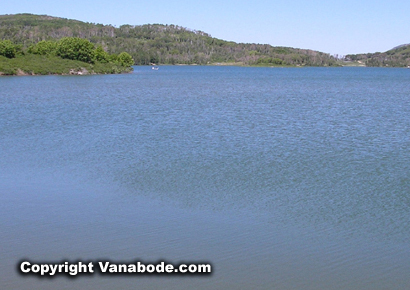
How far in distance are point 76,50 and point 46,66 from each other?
42.7ft

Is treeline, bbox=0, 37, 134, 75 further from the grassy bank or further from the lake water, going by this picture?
the lake water

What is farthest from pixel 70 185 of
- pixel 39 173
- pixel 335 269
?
pixel 335 269

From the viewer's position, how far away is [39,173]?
18281 mm

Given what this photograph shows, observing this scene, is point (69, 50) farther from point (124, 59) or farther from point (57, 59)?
point (124, 59)

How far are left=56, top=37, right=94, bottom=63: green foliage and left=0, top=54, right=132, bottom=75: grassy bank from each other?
253 centimetres

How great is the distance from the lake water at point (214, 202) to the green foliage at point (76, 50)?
80962 millimetres

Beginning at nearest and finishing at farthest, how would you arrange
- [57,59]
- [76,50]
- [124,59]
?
[57,59] → [76,50] → [124,59]

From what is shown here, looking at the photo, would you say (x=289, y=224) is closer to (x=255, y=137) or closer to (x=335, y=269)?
(x=335, y=269)

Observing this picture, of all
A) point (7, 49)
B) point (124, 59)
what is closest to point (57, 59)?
point (7, 49)

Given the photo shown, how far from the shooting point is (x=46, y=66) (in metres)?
95.8

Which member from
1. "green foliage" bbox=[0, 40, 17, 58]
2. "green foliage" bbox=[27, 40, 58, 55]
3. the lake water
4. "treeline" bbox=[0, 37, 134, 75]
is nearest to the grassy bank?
"treeline" bbox=[0, 37, 134, 75]

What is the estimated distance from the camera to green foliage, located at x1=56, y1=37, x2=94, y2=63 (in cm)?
10638

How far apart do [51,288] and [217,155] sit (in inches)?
488

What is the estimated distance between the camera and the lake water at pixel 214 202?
10.5 metres
